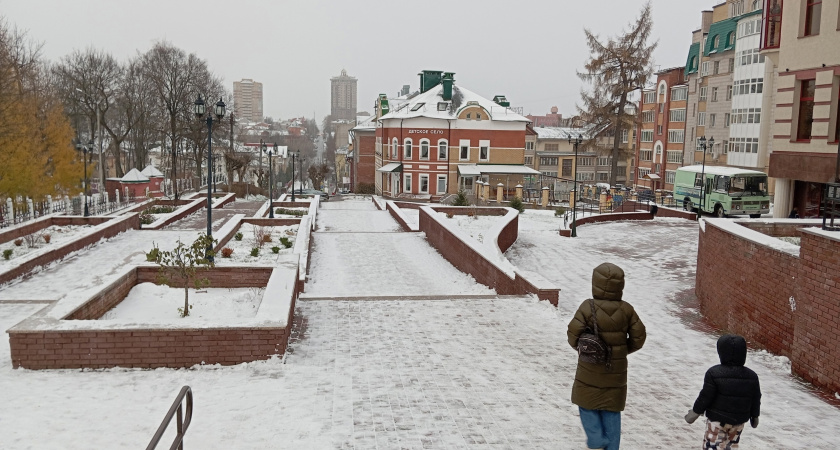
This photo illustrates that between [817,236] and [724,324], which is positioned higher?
[817,236]

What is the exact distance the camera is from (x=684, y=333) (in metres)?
10.2

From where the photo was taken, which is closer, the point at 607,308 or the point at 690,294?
the point at 607,308

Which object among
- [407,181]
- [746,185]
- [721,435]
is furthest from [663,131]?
[721,435]

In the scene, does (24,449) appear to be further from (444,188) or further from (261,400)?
(444,188)

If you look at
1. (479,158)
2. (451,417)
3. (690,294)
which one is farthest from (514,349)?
(479,158)

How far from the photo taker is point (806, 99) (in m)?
14.8

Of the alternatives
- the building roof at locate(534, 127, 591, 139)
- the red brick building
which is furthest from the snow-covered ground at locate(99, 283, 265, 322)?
the building roof at locate(534, 127, 591, 139)

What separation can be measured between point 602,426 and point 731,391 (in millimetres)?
999

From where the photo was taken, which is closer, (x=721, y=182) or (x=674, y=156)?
(x=721, y=182)

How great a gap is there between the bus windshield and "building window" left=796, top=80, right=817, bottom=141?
12792 mm

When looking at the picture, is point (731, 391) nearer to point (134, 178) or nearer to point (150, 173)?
point (134, 178)

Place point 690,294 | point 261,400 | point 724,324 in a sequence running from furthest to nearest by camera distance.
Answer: point 690,294, point 724,324, point 261,400

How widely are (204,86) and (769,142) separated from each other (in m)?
38.5

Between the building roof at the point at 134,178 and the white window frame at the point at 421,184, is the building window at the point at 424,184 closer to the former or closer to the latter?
the white window frame at the point at 421,184
